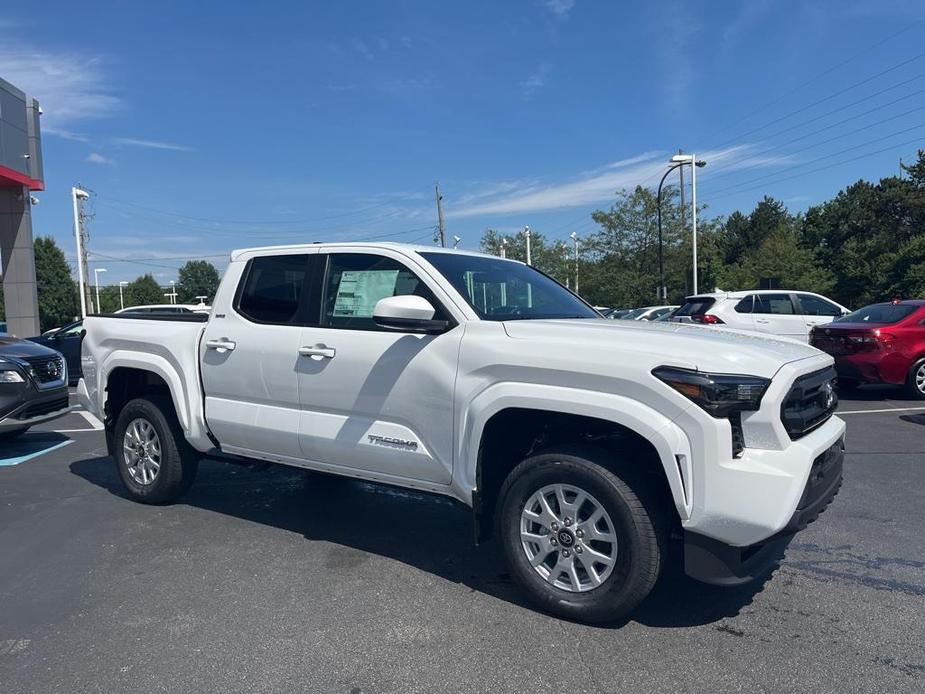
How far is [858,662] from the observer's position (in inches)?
127

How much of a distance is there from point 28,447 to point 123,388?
3.60 meters

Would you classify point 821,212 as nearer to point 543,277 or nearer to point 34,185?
point 34,185

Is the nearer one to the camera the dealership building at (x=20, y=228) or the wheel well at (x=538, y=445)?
the wheel well at (x=538, y=445)

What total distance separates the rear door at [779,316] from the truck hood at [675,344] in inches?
456

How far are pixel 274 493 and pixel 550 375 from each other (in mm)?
3590

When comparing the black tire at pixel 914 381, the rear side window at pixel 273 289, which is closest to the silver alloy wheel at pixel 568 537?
the rear side window at pixel 273 289

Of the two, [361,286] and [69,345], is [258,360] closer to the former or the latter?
[361,286]

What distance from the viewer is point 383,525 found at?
5.35m

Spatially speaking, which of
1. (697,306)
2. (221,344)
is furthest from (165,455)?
(697,306)

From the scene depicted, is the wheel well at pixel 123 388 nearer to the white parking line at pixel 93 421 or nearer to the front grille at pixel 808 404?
the white parking line at pixel 93 421

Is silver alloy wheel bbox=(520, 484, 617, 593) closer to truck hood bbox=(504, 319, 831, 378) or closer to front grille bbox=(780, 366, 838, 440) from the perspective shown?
truck hood bbox=(504, 319, 831, 378)

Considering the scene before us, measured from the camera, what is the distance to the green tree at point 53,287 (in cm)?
6612

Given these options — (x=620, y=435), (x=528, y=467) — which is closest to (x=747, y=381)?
(x=620, y=435)

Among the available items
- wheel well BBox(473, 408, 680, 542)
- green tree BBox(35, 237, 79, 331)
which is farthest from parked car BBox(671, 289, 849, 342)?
green tree BBox(35, 237, 79, 331)
